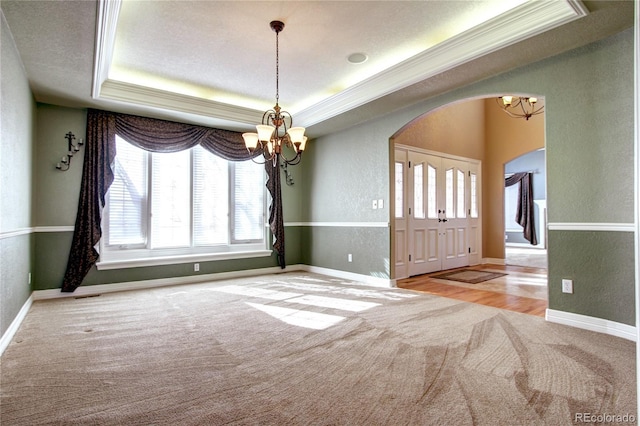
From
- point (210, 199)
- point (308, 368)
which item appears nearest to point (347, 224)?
point (210, 199)

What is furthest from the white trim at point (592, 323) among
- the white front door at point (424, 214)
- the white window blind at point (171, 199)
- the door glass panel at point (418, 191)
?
the white window blind at point (171, 199)

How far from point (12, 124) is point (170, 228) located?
2.57 m

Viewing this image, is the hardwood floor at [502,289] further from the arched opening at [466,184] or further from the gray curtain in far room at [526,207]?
the gray curtain in far room at [526,207]

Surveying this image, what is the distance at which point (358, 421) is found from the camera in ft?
5.57

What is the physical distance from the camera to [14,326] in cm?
308

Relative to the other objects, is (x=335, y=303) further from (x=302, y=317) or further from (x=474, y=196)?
(x=474, y=196)

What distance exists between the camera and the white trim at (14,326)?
8.72 ft

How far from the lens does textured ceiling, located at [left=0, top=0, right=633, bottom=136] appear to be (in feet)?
9.09

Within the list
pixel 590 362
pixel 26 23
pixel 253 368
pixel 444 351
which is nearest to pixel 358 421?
pixel 253 368

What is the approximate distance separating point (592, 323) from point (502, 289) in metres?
→ 1.83

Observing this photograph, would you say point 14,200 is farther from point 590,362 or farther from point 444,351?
point 590,362

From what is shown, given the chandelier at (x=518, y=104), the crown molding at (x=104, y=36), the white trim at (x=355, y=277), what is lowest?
the white trim at (x=355, y=277)

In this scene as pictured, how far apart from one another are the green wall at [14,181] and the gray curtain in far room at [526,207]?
13.0 metres

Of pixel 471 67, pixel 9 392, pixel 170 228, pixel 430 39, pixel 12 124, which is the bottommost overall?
pixel 9 392
